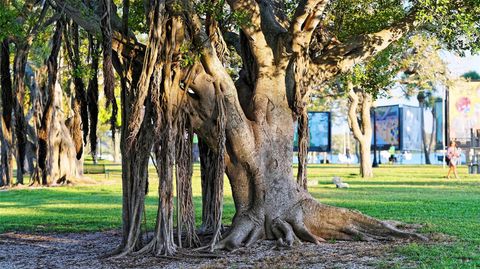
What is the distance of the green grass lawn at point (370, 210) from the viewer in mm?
9016

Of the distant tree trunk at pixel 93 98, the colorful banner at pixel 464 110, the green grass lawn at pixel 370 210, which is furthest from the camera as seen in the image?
the colorful banner at pixel 464 110

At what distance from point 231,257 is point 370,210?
623 cm

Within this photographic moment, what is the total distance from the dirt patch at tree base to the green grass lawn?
515 mm

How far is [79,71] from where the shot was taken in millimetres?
10305

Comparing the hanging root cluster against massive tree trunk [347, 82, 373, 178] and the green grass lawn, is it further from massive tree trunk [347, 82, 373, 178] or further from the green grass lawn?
massive tree trunk [347, 82, 373, 178]

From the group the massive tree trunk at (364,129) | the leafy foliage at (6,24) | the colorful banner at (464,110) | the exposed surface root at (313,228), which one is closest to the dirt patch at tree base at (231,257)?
the exposed surface root at (313,228)

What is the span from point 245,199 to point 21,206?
32.1 feet

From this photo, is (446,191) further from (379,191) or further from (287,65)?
(287,65)

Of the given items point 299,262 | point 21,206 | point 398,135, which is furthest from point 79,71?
point 398,135

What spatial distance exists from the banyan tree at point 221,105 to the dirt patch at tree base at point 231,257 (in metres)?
0.26

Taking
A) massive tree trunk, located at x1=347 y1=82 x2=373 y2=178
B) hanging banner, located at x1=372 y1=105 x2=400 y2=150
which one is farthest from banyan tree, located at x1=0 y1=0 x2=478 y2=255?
hanging banner, located at x1=372 y1=105 x2=400 y2=150

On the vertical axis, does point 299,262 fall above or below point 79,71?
below

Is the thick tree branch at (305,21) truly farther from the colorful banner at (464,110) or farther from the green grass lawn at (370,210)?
the colorful banner at (464,110)

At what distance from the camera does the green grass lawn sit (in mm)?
9016
